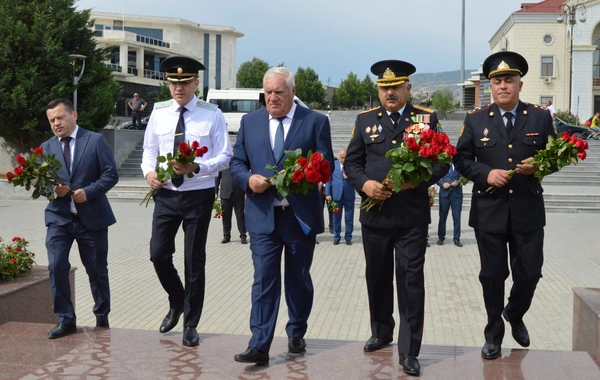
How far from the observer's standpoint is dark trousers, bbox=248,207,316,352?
490cm

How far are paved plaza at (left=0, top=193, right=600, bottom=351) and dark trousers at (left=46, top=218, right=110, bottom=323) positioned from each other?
5.19ft

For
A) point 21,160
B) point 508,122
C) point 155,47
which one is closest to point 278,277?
point 508,122

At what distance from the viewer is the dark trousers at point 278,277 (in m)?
4.90

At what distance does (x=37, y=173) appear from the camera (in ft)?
18.2

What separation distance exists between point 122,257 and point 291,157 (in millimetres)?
→ 7735

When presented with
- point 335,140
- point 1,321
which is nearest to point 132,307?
point 1,321

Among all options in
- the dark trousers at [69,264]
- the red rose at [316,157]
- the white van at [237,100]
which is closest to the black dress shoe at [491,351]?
the red rose at [316,157]

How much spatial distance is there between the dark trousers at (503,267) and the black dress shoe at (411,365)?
2.16ft

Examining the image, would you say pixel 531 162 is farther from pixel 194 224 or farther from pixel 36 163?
pixel 36 163

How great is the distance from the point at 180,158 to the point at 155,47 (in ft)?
242

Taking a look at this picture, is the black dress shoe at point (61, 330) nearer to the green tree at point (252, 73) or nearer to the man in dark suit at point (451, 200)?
the man in dark suit at point (451, 200)

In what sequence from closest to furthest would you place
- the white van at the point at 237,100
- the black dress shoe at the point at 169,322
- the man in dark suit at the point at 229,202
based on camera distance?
the black dress shoe at the point at 169,322 < the man in dark suit at the point at 229,202 < the white van at the point at 237,100

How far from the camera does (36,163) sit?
5.59 meters

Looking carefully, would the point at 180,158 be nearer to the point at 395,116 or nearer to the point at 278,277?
the point at 278,277
